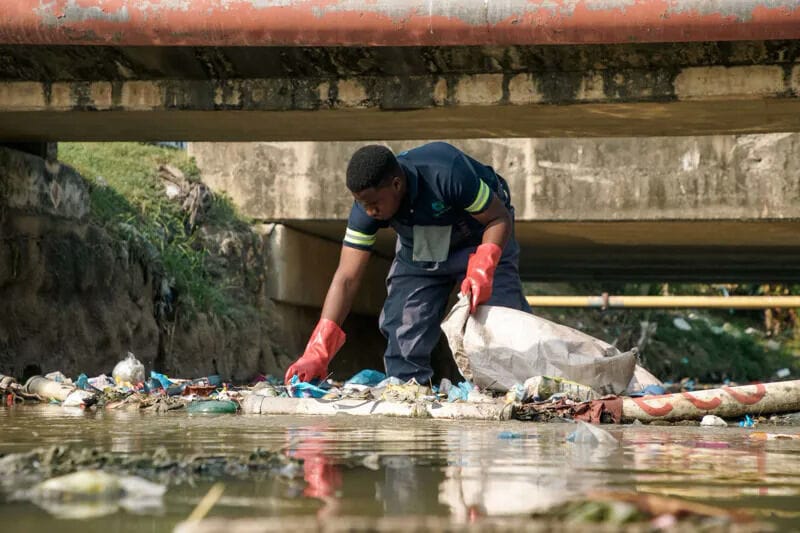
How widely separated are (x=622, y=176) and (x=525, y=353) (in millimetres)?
3784

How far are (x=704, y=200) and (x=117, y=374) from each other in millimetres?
4761

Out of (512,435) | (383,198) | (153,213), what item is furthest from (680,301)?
(512,435)

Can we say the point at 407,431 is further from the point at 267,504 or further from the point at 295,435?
the point at 267,504

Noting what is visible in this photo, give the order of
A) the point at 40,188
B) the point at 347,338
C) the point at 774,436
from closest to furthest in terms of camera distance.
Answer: the point at 774,436 < the point at 40,188 < the point at 347,338

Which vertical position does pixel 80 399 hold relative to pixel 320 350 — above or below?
below

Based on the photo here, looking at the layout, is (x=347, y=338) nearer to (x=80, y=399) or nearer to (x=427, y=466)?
(x=80, y=399)

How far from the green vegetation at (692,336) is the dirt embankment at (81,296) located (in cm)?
1045

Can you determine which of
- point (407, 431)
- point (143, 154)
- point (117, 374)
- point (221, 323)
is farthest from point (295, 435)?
point (143, 154)

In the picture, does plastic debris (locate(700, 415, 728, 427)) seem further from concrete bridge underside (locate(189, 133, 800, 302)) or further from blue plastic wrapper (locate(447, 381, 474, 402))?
concrete bridge underside (locate(189, 133, 800, 302))

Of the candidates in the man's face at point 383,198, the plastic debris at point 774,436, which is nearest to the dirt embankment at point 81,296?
the man's face at point 383,198

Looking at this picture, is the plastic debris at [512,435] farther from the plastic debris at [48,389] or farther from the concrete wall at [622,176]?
the concrete wall at [622,176]

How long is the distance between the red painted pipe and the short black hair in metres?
0.58

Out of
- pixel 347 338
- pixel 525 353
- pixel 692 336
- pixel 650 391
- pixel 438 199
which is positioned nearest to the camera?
pixel 525 353

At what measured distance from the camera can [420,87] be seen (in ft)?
20.7
